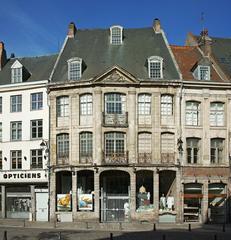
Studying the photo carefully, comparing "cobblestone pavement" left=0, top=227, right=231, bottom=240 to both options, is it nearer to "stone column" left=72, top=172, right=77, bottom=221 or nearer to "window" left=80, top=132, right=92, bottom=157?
"stone column" left=72, top=172, right=77, bottom=221

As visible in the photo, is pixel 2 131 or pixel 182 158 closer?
pixel 182 158

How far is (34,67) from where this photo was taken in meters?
49.8

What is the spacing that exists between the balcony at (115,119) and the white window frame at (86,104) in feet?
4.67

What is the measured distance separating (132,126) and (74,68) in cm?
706

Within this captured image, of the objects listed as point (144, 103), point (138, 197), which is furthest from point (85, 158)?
point (144, 103)

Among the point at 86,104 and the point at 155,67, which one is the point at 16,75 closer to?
the point at 86,104

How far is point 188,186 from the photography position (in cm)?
4394

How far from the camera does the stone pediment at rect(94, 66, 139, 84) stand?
43241 millimetres

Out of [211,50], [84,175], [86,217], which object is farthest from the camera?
[211,50]

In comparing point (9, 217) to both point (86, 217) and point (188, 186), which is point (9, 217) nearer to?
point (86, 217)

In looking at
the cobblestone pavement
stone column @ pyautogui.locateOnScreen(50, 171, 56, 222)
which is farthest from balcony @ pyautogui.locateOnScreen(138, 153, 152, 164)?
the cobblestone pavement

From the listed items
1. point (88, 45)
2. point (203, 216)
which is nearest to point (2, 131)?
point (88, 45)

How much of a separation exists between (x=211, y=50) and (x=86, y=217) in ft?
62.3

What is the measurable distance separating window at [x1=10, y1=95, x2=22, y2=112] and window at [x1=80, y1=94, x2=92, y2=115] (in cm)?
641
